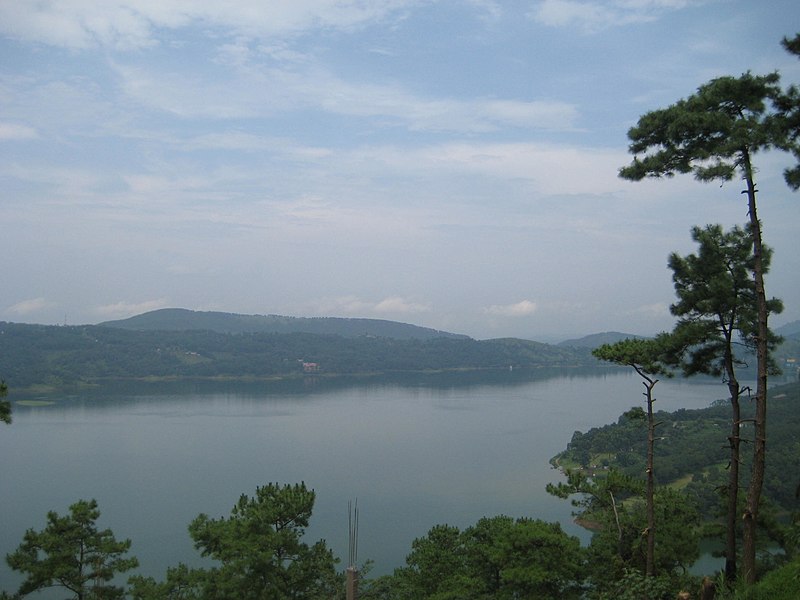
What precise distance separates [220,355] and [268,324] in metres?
66.4

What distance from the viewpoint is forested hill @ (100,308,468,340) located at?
162m

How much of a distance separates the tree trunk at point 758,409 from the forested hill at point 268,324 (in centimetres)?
15324

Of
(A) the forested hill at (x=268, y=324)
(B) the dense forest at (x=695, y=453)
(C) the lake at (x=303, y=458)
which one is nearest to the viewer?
(B) the dense forest at (x=695, y=453)

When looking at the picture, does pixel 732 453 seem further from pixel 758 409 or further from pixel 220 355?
pixel 220 355

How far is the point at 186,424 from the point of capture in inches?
1721

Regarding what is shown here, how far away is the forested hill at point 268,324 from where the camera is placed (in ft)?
530

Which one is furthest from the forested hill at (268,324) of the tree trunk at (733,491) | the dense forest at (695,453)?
the tree trunk at (733,491)

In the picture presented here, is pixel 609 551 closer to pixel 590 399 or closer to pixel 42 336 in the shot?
pixel 590 399

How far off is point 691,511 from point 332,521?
1444 centimetres

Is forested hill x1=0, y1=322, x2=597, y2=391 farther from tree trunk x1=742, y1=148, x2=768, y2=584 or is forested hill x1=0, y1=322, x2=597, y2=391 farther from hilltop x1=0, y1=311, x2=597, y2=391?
tree trunk x1=742, y1=148, x2=768, y2=584

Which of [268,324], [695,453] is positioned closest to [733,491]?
[695,453]

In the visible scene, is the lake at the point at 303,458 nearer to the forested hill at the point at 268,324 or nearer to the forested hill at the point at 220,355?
the forested hill at the point at 220,355

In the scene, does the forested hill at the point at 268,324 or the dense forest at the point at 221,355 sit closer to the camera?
the dense forest at the point at 221,355

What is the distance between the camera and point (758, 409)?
509 centimetres
